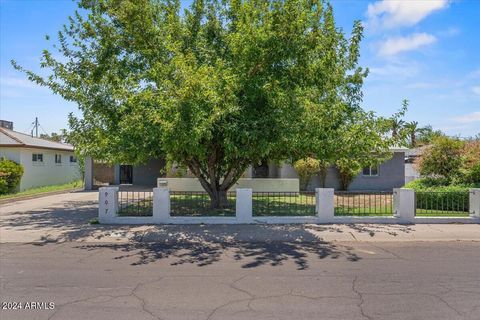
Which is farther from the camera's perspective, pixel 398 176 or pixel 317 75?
pixel 398 176

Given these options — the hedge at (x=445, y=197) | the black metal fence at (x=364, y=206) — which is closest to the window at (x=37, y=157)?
the black metal fence at (x=364, y=206)

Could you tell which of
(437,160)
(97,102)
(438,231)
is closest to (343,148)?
(438,231)

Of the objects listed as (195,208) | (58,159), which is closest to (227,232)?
(195,208)

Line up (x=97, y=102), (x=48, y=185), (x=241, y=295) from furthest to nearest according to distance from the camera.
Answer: (x=48, y=185) < (x=97, y=102) < (x=241, y=295)

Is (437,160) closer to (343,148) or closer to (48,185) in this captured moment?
(343,148)

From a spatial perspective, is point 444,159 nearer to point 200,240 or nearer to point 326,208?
point 326,208

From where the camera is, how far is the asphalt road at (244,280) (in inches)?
211

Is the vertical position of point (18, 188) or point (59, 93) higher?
point (59, 93)

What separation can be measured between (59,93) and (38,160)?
50.1ft

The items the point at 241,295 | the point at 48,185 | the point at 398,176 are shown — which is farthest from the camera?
the point at 48,185

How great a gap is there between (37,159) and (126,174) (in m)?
5.98

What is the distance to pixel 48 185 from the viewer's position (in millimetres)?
28328

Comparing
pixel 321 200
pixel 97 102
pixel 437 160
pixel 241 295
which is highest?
pixel 97 102

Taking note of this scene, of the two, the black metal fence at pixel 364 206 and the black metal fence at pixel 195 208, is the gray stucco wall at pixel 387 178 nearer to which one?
the black metal fence at pixel 364 206
